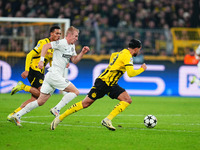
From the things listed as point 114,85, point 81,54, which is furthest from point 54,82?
point 114,85

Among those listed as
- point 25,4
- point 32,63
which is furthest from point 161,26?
point 32,63

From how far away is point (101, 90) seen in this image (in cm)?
841

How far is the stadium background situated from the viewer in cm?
1777

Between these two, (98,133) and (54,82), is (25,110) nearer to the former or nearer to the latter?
(54,82)

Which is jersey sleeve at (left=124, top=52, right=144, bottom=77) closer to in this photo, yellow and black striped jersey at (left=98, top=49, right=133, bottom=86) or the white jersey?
yellow and black striped jersey at (left=98, top=49, right=133, bottom=86)

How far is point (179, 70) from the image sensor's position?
18.9m

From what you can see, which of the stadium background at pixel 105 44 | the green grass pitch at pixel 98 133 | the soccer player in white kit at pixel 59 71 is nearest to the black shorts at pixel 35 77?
the green grass pitch at pixel 98 133

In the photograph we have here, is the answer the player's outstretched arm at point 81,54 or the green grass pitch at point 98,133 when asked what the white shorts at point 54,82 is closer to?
the player's outstretched arm at point 81,54

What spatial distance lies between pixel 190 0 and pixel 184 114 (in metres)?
12.5

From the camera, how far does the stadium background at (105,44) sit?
58.3ft

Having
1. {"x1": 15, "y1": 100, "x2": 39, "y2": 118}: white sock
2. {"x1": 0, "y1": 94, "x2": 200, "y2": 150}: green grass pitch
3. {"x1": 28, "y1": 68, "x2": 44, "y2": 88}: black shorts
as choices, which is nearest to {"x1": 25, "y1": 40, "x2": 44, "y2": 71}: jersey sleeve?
{"x1": 28, "y1": 68, "x2": 44, "y2": 88}: black shorts

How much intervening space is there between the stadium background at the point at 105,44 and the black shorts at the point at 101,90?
9.47 meters

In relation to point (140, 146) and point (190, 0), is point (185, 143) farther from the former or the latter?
point (190, 0)

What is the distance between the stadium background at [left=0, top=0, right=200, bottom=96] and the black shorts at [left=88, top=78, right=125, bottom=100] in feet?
31.1
